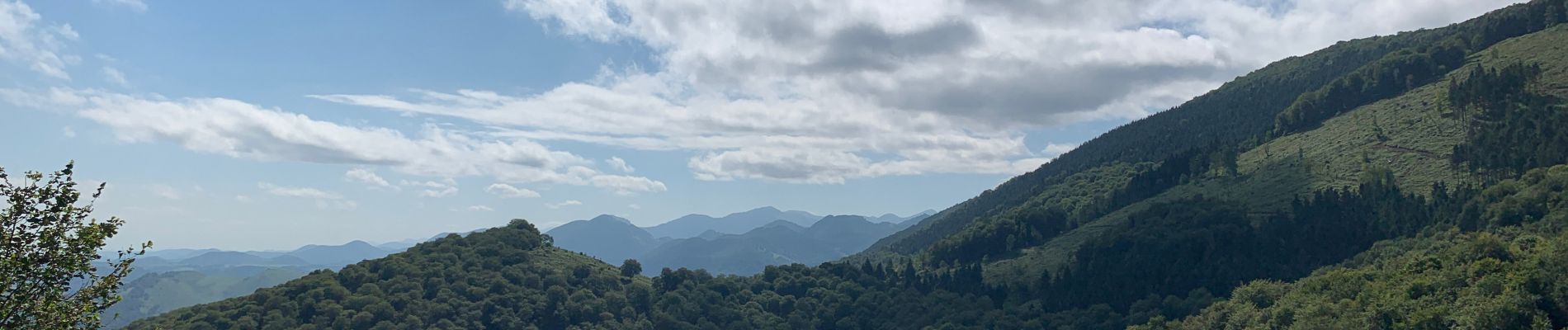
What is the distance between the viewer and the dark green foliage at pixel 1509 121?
455ft

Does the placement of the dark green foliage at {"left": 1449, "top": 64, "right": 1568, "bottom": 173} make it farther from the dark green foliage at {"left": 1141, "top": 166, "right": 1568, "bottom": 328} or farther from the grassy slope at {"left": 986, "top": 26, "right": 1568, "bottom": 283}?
the dark green foliage at {"left": 1141, "top": 166, "right": 1568, "bottom": 328}

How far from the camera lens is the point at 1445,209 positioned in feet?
453

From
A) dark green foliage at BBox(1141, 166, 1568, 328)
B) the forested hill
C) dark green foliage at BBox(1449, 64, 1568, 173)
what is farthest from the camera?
dark green foliage at BBox(1449, 64, 1568, 173)

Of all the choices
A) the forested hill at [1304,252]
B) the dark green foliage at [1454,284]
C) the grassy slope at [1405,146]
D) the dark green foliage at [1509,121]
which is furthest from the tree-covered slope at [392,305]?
the dark green foliage at [1509,121]

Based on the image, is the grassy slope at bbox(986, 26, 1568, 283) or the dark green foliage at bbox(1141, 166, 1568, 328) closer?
the dark green foliage at bbox(1141, 166, 1568, 328)

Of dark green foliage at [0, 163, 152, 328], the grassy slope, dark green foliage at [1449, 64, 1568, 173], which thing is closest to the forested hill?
dark green foliage at [1449, 64, 1568, 173]

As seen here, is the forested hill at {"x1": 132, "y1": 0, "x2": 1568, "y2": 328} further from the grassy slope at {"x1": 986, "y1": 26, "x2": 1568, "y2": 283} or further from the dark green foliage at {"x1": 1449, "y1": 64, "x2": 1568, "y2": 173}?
the grassy slope at {"x1": 986, "y1": 26, "x2": 1568, "y2": 283}

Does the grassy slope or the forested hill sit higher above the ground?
the grassy slope

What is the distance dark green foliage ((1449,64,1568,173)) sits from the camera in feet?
455

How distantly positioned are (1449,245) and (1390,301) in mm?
36135

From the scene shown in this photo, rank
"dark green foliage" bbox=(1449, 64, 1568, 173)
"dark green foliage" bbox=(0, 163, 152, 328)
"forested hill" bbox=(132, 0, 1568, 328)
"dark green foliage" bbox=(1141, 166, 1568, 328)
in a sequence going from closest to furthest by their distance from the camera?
"dark green foliage" bbox=(0, 163, 152, 328) < "dark green foliage" bbox=(1141, 166, 1568, 328) < "forested hill" bbox=(132, 0, 1568, 328) < "dark green foliage" bbox=(1449, 64, 1568, 173)

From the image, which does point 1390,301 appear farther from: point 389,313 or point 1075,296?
point 389,313

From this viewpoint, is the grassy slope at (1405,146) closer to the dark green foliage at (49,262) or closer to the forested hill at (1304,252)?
the forested hill at (1304,252)

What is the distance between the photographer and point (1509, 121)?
498 feet
